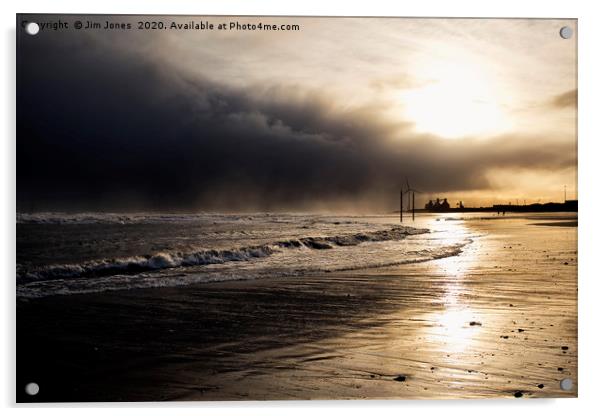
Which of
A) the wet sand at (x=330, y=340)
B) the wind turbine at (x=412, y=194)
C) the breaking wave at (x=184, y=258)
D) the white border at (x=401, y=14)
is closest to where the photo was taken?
the wet sand at (x=330, y=340)

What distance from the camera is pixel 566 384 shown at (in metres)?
4.33

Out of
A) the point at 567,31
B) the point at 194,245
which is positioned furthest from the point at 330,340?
the point at 567,31

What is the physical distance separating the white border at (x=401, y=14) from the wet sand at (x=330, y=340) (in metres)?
0.10

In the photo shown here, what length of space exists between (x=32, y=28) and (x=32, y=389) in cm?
259

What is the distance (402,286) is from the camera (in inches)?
199

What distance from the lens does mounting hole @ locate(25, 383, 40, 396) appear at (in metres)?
4.16

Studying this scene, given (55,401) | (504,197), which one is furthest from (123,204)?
(504,197)

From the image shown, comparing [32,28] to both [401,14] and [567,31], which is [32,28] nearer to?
[401,14]

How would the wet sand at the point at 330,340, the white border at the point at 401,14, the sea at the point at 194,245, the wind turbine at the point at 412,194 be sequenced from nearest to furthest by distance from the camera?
the wet sand at the point at 330,340 → the white border at the point at 401,14 → the sea at the point at 194,245 → the wind turbine at the point at 412,194

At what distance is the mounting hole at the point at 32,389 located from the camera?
4160 millimetres

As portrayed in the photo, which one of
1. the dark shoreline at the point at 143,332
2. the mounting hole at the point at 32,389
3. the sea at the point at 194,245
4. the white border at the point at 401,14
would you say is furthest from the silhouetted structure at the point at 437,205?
the mounting hole at the point at 32,389

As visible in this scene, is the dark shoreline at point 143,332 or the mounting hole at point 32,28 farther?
the mounting hole at point 32,28

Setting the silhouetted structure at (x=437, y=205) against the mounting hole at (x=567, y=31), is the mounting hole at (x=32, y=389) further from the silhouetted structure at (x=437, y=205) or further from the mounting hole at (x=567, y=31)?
the mounting hole at (x=567, y=31)
